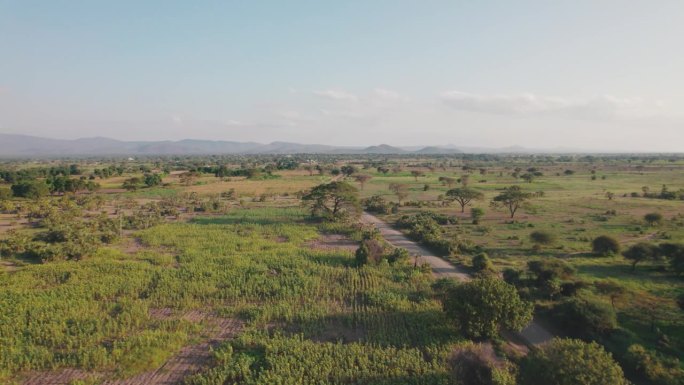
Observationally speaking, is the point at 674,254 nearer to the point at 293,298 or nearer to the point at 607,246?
the point at 607,246

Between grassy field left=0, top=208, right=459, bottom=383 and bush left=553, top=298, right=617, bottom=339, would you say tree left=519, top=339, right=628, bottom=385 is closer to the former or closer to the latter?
grassy field left=0, top=208, right=459, bottom=383

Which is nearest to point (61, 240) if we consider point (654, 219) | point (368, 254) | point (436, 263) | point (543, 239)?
point (368, 254)

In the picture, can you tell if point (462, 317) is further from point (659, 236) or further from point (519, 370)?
point (659, 236)

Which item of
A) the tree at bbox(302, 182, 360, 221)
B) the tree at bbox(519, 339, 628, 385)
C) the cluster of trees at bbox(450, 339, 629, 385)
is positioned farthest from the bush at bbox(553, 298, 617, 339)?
the tree at bbox(302, 182, 360, 221)

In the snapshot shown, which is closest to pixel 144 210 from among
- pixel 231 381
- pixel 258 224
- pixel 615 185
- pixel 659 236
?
pixel 258 224

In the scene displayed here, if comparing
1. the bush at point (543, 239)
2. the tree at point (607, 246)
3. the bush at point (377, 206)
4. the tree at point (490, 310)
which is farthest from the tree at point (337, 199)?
the tree at point (490, 310)
